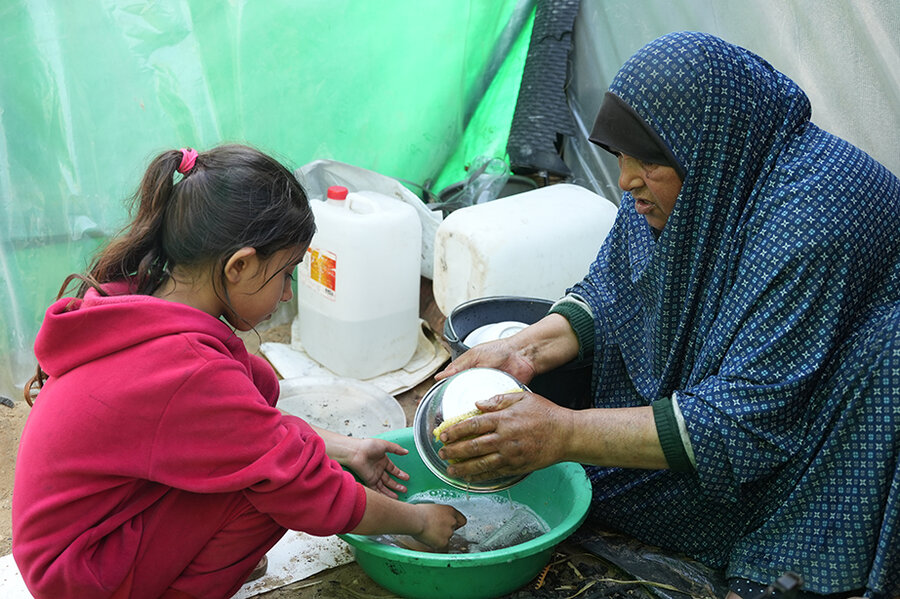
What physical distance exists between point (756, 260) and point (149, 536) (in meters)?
1.36

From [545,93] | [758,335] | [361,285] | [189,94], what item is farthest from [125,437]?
[545,93]

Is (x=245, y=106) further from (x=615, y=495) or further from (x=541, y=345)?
(x=615, y=495)

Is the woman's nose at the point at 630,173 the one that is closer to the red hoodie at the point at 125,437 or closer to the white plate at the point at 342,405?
the red hoodie at the point at 125,437

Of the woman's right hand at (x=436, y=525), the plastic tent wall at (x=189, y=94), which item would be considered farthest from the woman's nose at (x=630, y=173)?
the plastic tent wall at (x=189, y=94)

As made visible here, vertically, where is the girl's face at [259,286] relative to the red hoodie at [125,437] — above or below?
above

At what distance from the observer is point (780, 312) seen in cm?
174

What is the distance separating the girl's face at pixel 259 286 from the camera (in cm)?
167

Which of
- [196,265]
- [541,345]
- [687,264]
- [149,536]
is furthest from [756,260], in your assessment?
[149,536]

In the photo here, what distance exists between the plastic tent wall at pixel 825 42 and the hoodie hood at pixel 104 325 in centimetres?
223

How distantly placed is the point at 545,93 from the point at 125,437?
286cm

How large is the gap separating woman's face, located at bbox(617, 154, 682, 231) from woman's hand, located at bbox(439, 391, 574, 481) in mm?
526

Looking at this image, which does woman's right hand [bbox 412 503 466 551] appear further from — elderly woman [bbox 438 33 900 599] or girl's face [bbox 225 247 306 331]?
girl's face [bbox 225 247 306 331]

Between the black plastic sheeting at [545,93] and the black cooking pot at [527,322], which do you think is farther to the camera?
the black plastic sheeting at [545,93]

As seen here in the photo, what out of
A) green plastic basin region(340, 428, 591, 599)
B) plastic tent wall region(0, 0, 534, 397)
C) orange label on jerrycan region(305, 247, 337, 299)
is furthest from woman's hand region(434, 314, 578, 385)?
plastic tent wall region(0, 0, 534, 397)
